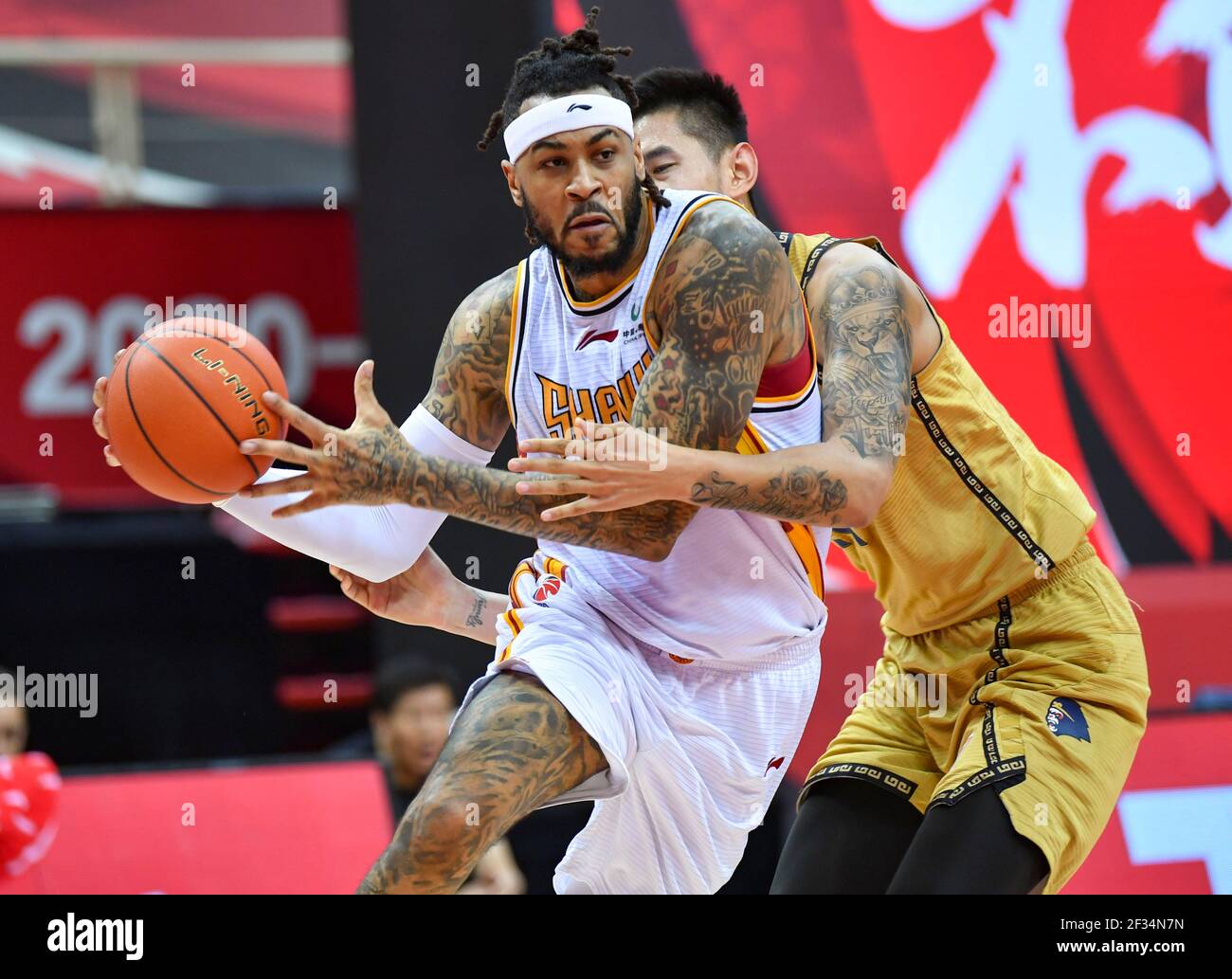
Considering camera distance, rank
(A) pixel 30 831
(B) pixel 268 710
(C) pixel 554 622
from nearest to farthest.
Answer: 1. (C) pixel 554 622
2. (A) pixel 30 831
3. (B) pixel 268 710

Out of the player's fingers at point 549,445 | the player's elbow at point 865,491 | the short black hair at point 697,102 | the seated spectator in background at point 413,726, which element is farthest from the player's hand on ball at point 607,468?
the seated spectator in background at point 413,726

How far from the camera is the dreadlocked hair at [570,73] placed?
3.58m

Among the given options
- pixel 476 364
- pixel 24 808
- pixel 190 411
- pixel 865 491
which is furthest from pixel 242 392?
pixel 24 808

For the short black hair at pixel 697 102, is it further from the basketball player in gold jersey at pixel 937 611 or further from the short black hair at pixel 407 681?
the short black hair at pixel 407 681

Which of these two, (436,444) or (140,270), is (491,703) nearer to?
(436,444)

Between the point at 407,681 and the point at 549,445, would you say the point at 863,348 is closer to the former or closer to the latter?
the point at 549,445

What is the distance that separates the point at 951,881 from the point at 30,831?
143 inches

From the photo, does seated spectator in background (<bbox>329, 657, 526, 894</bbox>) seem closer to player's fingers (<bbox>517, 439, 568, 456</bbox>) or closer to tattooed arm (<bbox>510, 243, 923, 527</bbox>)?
tattooed arm (<bbox>510, 243, 923, 527</bbox>)

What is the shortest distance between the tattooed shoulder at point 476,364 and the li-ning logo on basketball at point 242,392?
0.53 m

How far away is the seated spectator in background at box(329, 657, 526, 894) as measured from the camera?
19.3ft

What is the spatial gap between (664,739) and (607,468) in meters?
0.71

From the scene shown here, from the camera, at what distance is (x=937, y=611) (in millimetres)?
3893
